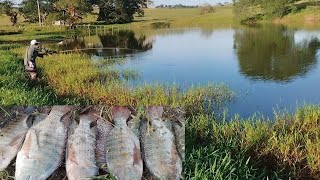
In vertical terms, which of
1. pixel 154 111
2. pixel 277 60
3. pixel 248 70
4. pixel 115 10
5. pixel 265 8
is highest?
pixel 115 10

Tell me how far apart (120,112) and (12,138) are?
0.76 meters

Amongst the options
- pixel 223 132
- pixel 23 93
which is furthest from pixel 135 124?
pixel 23 93

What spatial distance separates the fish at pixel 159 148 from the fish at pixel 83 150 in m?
0.35

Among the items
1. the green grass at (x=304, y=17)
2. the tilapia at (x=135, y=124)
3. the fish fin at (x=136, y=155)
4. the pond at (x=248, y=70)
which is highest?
the green grass at (x=304, y=17)

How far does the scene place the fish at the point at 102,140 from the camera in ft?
8.91

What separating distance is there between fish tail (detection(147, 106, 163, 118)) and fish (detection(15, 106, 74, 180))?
578mm

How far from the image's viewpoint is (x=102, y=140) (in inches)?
111

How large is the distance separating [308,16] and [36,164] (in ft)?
201

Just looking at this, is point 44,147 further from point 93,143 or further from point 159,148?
point 159,148

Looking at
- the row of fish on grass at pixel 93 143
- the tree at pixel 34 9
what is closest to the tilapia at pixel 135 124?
the row of fish on grass at pixel 93 143

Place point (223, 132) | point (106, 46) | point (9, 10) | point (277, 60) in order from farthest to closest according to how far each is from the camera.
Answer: point (9, 10), point (106, 46), point (277, 60), point (223, 132)

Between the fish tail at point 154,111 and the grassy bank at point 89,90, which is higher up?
the fish tail at point 154,111

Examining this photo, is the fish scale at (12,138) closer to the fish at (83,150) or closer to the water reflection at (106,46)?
the fish at (83,150)

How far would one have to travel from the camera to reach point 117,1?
68.6m
